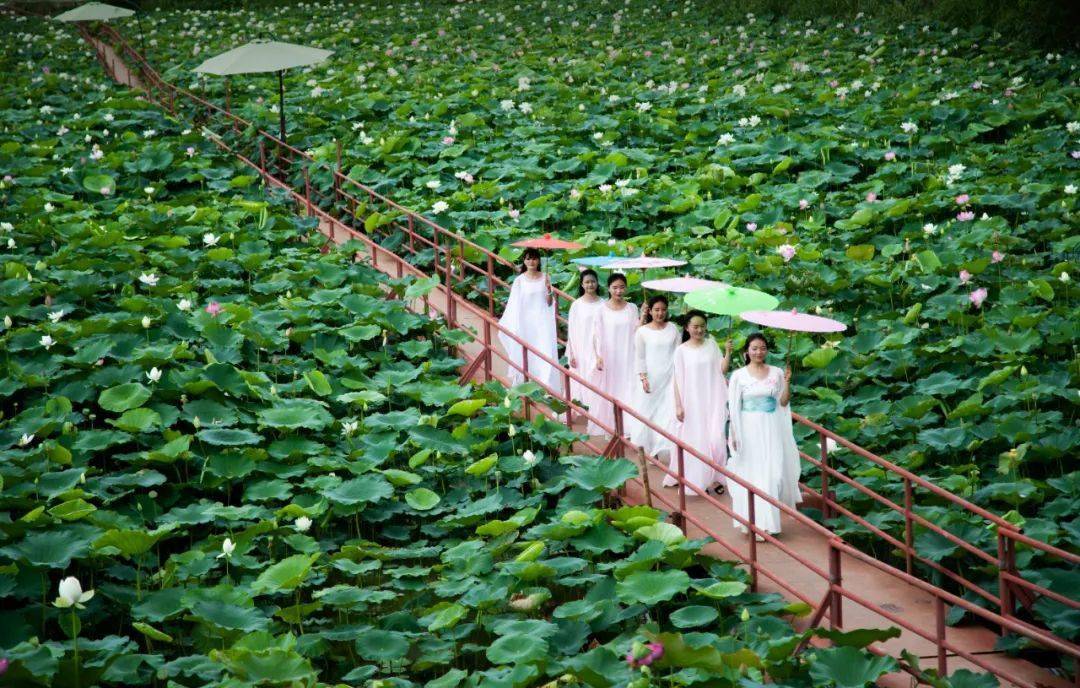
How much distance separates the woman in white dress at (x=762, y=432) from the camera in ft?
21.2

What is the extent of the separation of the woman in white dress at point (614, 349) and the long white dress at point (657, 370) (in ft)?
1.34

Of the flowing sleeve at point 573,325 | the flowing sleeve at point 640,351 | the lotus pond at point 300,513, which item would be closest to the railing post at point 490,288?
the lotus pond at point 300,513

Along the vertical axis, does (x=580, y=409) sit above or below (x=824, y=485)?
above

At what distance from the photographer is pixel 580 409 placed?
7.01 metres

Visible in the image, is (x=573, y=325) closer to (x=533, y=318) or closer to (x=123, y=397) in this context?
(x=533, y=318)

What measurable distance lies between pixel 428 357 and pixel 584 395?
1.12 metres

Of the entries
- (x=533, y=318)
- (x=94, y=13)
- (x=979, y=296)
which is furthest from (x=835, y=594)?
(x=94, y=13)

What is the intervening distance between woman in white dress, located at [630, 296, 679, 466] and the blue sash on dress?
80 centimetres

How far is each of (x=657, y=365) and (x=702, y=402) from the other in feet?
1.54

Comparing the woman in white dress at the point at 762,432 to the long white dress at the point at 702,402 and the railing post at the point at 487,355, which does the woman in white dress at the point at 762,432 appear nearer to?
the long white dress at the point at 702,402

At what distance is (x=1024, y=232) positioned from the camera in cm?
978

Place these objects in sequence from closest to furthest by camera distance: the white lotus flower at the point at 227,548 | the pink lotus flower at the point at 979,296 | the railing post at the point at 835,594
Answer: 1. the railing post at the point at 835,594
2. the white lotus flower at the point at 227,548
3. the pink lotus flower at the point at 979,296

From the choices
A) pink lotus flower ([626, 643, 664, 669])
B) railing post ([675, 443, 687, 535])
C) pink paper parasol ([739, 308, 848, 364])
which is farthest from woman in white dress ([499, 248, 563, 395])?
pink lotus flower ([626, 643, 664, 669])

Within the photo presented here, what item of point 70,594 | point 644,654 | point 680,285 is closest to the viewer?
point 644,654
